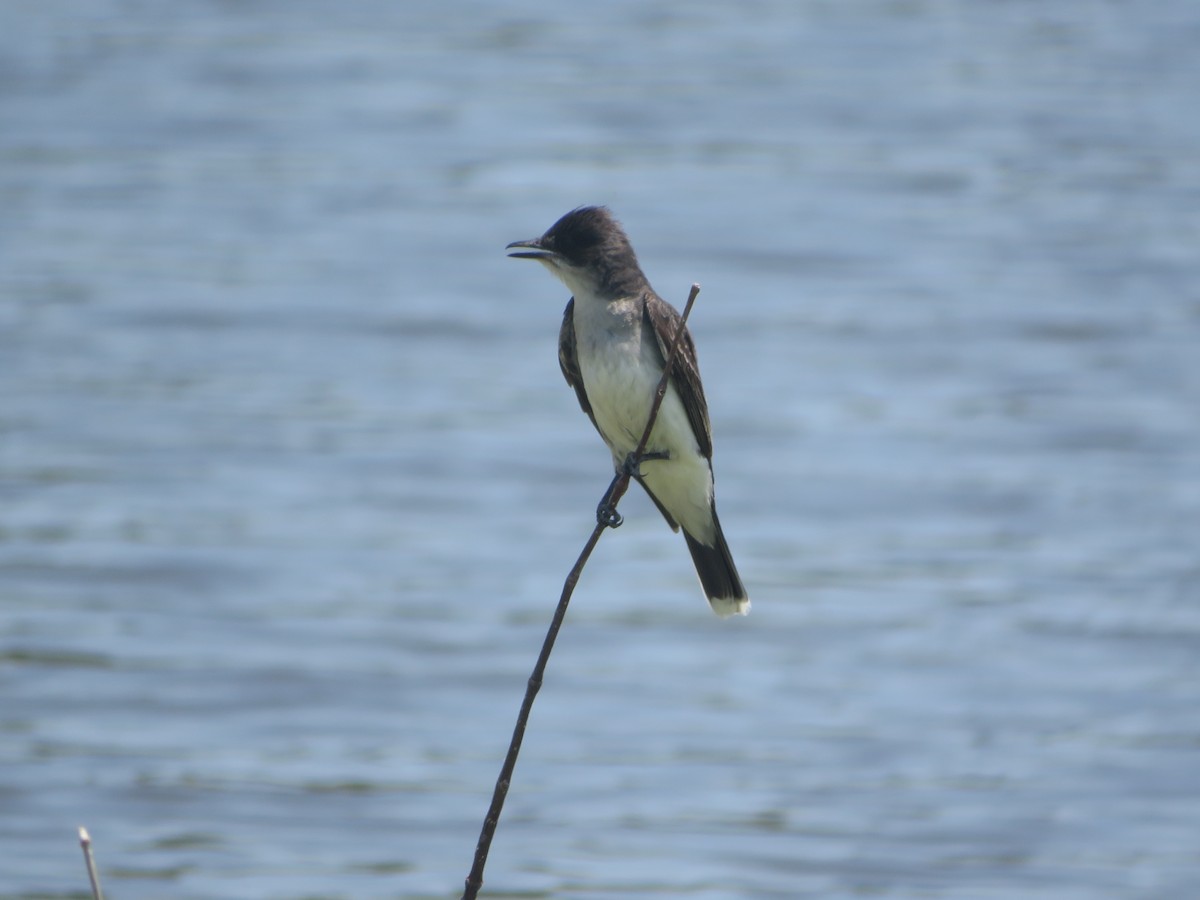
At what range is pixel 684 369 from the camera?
7.09m


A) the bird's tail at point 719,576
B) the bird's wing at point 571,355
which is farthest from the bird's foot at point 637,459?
the bird's tail at point 719,576

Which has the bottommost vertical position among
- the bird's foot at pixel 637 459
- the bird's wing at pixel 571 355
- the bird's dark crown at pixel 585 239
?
the bird's foot at pixel 637 459

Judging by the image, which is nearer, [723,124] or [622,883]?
[622,883]

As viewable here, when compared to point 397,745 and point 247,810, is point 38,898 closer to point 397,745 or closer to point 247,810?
point 247,810

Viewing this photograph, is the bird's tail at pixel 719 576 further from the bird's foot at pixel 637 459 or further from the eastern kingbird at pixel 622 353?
the bird's foot at pixel 637 459

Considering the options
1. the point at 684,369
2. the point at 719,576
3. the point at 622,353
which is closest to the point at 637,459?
the point at 622,353

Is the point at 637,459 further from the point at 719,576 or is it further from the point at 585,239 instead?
the point at 719,576

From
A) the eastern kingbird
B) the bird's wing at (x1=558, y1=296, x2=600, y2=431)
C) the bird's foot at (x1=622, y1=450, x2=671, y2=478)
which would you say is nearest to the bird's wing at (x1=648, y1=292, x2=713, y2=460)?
the eastern kingbird

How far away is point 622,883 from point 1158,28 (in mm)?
16758

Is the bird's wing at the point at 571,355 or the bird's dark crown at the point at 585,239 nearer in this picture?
the bird's dark crown at the point at 585,239

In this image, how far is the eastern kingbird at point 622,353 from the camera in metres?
6.85

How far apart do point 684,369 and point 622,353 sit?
0.32 m

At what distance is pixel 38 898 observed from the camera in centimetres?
985

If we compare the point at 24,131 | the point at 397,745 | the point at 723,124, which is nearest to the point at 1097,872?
the point at 397,745
